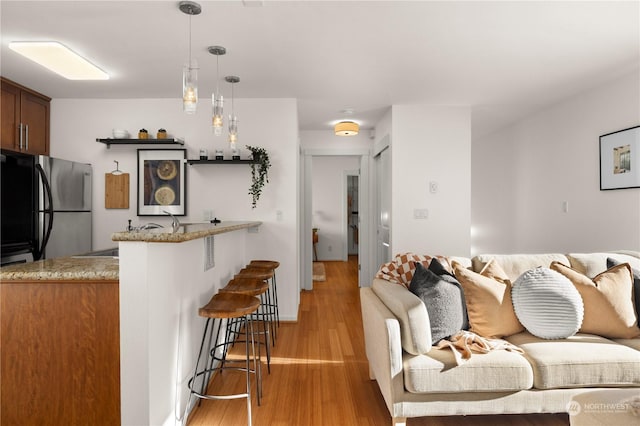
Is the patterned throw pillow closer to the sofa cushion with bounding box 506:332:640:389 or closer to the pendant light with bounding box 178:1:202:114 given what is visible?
the sofa cushion with bounding box 506:332:640:389

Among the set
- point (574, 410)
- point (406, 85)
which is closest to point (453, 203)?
point (406, 85)

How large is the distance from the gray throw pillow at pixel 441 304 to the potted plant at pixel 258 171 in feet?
7.87

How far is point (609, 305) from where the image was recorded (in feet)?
7.81

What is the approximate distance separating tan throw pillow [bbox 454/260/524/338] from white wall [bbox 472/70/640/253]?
2038 mm

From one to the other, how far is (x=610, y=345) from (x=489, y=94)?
2828 millimetres

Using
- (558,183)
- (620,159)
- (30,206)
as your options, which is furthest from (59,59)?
(558,183)

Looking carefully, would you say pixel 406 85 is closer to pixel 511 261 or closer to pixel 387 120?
pixel 387 120

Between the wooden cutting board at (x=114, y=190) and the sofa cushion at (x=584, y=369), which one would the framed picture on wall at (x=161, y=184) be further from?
the sofa cushion at (x=584, y=369)

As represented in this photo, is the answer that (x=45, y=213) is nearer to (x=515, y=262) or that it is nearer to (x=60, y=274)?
(x=60, y=274)

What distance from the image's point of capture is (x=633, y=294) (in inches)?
96.0

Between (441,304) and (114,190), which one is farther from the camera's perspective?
(114,190)

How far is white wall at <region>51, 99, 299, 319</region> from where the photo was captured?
4.37 m

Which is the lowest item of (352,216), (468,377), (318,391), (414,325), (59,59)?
(318,391)

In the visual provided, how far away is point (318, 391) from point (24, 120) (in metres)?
3.83
